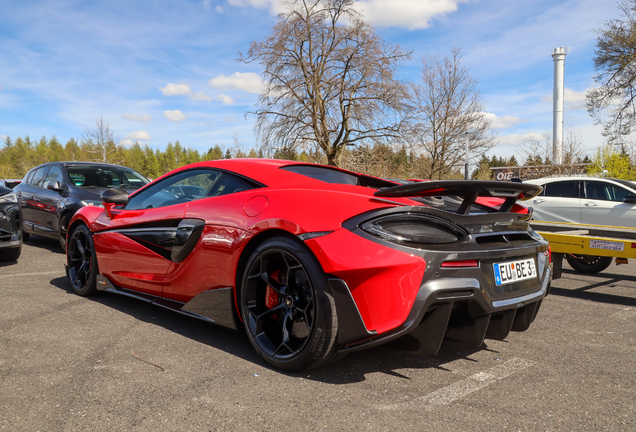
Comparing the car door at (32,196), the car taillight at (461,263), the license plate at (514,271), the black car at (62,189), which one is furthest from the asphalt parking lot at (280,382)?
the car door at (32,196)

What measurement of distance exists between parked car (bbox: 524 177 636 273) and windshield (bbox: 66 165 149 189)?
7.50 m

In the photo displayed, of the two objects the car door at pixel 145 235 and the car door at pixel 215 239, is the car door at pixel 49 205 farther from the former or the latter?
the car door at pixel 215 239

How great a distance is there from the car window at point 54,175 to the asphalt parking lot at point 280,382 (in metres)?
4.58

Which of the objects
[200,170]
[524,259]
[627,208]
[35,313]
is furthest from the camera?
[627,208]

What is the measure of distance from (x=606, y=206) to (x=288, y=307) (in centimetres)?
872

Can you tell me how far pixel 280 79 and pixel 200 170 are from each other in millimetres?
22189

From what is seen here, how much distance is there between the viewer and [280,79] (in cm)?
2448

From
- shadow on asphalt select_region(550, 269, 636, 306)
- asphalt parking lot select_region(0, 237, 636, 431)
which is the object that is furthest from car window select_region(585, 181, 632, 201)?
asphalt parking lot select_region(0, 237, 636, 431)

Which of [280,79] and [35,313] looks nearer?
[35,313]

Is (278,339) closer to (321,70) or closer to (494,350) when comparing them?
(494,350)

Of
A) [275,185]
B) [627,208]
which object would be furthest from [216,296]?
[627,208]

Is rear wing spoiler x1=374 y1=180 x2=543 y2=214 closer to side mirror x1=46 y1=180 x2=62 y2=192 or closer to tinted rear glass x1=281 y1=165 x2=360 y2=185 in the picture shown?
tinted rear glass x1=281 y1=165 x2=360 y2=185

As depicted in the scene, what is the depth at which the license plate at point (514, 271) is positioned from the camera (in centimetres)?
245

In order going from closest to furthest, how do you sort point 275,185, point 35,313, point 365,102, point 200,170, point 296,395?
point 296,395 → point 275,185 → point 200,170 → point 35,313 → point 365,102
